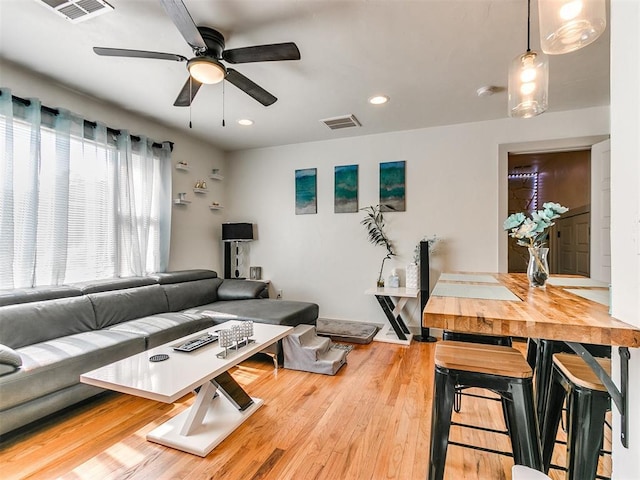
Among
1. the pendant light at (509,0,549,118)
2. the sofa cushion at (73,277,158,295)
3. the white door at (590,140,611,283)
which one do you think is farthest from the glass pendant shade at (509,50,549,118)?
the sofa cushion at (73,277,158,295)

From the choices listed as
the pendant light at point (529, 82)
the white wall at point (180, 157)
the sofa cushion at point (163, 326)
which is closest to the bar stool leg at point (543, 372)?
the pendant light at point (529, 82)

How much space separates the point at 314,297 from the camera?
4.48m

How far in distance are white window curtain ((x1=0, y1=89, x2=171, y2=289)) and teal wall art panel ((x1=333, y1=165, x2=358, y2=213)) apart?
83.2 inches

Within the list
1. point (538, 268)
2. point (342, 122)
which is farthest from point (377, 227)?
point (538, 268)

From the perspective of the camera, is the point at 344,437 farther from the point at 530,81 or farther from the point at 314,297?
the point at 314,297

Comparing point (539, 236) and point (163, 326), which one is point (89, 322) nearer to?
point (163, 326)

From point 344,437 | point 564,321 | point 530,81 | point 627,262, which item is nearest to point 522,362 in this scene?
point 564,321

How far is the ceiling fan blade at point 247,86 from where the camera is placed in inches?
85.1

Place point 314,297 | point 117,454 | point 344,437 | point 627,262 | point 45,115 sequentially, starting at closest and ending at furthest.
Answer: point 627,262
point 117,454
point 344,437
point 45,115
point 314,297

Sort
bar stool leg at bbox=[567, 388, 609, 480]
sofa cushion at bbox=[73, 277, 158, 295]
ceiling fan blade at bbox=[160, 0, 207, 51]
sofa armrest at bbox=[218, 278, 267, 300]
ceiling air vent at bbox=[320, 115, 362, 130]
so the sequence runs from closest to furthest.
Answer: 1. bar stool leg at bbox=[567, 388, 609, 480]
2. ceiling fan blade at bbox=[160, 0, 207, 51]
3. sofa cushion at bbox=[73, 277, 158, 295]
4. ceiling air vent at bbox=[320, 115, 362, 130]
5. sofa armrest at bbox=[218, 278, 267, 300]

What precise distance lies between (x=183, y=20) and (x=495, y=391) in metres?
2.20

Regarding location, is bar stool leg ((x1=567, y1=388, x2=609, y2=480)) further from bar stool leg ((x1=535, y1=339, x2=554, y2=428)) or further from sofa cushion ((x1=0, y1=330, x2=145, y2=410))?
sofa cushion ((x1=0, y1=330, x2=145, y2=410))

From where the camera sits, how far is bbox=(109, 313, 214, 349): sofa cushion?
2.46 metres

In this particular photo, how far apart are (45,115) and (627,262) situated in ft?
12.7
